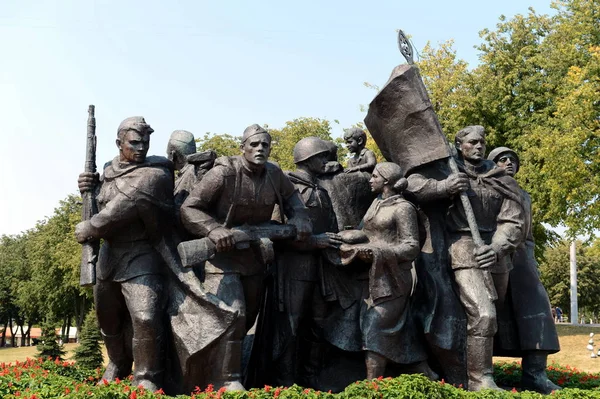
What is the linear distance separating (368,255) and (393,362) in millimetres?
1157

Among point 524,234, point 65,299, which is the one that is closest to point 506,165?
point 524,234

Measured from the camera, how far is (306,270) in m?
7.80

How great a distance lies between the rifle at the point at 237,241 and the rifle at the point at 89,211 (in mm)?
868

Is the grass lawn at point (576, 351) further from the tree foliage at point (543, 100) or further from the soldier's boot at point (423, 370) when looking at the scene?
the soldier's boot at point (423, 370)

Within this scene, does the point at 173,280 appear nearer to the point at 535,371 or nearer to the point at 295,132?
the point at 535,371

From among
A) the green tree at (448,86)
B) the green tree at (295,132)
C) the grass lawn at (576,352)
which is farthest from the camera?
the green tree at (295,132)

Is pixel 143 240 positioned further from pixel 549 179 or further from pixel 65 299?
pixel 65 299

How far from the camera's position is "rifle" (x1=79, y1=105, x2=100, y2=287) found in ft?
23.3

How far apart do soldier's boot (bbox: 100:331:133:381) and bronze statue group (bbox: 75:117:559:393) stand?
0.02m

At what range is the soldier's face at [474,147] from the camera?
831 centimetres

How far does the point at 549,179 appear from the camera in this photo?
2203 centimetres

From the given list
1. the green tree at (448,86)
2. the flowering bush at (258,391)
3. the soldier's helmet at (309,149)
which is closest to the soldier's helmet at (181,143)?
the soldier's helmet at (309,149)

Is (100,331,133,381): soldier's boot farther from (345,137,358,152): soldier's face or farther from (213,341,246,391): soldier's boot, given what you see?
(345,137,358,152): soldier's face

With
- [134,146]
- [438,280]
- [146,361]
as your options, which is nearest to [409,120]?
[438,280]
